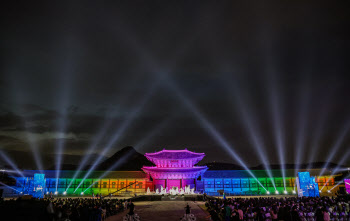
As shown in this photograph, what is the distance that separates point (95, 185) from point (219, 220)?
39.0 metres

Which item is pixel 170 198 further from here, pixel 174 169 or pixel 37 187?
pixel 37 187

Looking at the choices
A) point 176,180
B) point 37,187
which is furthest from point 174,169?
point 37,187

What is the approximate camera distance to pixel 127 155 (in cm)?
19388

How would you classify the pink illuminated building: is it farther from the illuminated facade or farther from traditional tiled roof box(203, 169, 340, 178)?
traditional tiled roof box(203, 169, 340, 178)

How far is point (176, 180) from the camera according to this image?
160 feet

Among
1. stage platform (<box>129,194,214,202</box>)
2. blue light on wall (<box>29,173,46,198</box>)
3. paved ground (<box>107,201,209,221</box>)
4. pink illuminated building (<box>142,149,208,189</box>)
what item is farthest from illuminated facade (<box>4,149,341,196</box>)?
paved ground (<box>107,201,209,221</box>)

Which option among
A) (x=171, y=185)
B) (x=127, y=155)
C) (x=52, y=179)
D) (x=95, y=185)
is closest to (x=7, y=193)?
(x=52, y=179)

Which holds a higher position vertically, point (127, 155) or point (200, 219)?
point (127, 155)

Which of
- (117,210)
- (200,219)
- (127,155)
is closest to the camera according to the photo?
(200,219)

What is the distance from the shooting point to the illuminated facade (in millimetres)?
47688

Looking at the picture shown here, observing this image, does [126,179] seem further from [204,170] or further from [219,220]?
[219,220]

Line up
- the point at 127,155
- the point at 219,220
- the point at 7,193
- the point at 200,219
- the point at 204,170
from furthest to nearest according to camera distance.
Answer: the point at 127,155
the point at 204,170
the point at 7,193
the point at 200,219
the point at 219,220

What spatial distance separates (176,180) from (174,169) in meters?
2.92

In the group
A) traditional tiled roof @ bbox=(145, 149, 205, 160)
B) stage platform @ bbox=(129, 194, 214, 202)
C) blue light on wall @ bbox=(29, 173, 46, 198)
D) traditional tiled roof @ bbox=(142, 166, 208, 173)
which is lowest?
stage platform @ bbox=(129, 194, 214, 202)
